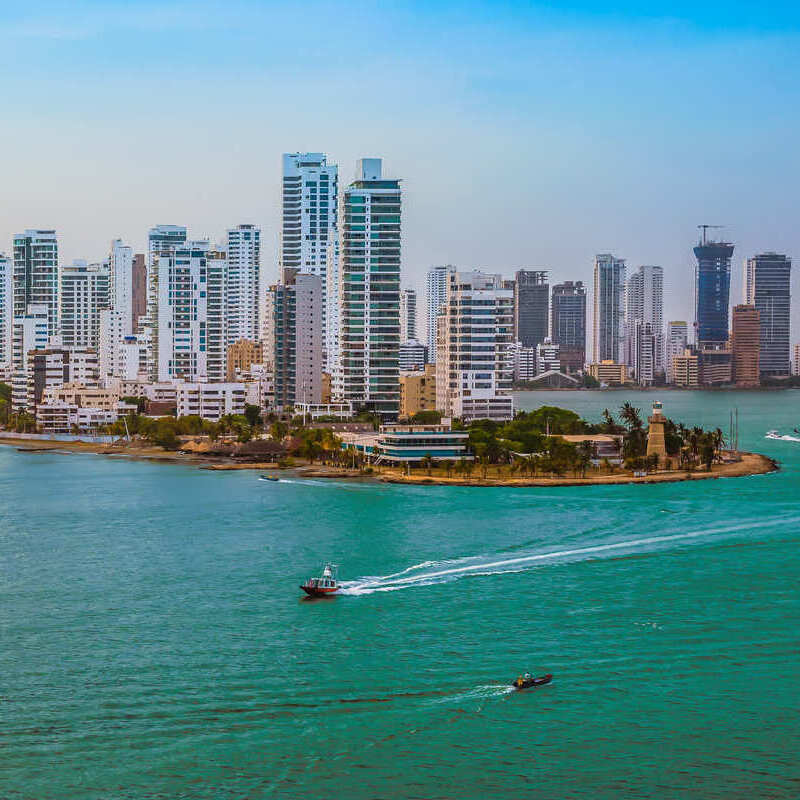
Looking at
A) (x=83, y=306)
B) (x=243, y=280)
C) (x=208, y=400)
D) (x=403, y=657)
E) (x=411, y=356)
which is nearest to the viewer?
(x=403, y=657)

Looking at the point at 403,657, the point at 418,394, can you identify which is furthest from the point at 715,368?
the point at 403,657

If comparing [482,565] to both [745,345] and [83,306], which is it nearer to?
[83,306]

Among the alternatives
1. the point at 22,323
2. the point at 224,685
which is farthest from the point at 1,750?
the point at 22,323

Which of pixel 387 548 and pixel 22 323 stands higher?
pixel 22 323

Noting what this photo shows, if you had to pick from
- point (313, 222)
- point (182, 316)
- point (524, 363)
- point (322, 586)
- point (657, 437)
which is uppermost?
point (313, 222)

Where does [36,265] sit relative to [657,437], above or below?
above

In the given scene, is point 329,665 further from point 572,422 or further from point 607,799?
point 572,422

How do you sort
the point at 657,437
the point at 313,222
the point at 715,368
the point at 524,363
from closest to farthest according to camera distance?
the point at 657,437 → the point at 313,222 → the point at 524,363 → the point at 715,368
